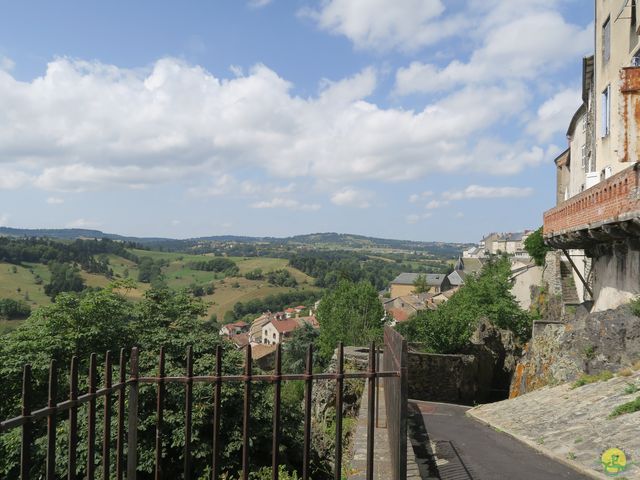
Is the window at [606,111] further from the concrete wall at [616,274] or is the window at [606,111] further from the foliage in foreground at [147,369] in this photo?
the foliage in foreground at [147,369]

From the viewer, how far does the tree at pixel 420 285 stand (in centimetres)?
11038

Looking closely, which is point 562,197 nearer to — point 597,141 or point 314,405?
point 597,141

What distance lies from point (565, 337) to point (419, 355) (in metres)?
6.81

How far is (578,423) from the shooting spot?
997 centimetres

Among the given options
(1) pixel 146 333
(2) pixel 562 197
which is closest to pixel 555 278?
(2) pixel 562 197

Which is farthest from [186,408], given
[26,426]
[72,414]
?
[26,426]

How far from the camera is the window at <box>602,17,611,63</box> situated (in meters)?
16.8

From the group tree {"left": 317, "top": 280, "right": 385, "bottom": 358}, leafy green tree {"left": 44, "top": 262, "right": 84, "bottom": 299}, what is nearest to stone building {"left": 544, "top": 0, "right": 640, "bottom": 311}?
tree {"left": 317, "top": 280, "right": 385, "bottom": 358}

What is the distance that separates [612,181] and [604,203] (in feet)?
2.72

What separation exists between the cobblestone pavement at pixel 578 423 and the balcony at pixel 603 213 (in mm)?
3397

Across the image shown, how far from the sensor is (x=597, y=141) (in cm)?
1817

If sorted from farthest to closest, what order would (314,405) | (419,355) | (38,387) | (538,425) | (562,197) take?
Answer: (562,197) → (419,355) → (314,405) → (38,387) → (538,425)

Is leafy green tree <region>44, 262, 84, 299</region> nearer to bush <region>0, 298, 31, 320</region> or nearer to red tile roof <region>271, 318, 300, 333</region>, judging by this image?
bush <region>0, 298, 31, 320</region>

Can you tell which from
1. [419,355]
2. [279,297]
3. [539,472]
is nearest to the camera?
[539,472]
